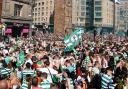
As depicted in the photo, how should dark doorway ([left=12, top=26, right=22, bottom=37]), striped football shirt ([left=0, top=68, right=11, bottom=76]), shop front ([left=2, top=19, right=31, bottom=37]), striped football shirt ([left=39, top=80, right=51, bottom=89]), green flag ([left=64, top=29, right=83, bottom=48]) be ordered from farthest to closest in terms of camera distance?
dark doorway ([left=12, top=26, right=22, bottom=37]) → shop front ([left=2, top=19, right=31, bottom=37]) → green flag ([left=64, top=29, right=83, bottom=48]) → striped football shirt ([left=0, top=68, right=11, bottom=76]) → striped football shirt ([left=39, top=80, right=51, bottom=89])

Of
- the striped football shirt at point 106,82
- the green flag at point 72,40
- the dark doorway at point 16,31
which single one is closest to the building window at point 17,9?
the dark doorway at point 16,31

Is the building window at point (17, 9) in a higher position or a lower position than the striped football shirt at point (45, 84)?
higher

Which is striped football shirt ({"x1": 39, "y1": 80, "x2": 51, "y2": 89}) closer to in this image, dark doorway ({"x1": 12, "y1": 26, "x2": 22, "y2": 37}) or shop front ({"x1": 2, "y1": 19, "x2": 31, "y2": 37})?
shop front ({"x1": 2, "y1": 19, "x2": 31, "y2": 37})

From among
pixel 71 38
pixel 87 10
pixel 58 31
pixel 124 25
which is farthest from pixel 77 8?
pixel 71 38

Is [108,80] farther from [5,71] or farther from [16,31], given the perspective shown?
[16,31]

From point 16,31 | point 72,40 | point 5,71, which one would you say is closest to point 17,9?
point 16,31

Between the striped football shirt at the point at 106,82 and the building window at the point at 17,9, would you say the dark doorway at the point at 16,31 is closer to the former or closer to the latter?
the building window at the point at 17,9

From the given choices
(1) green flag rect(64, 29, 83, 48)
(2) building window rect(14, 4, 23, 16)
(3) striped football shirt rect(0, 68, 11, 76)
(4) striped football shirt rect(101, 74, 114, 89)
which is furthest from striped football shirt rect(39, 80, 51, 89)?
(2) building window rect(14, 4, 23, 16)

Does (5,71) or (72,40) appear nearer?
(5,71)

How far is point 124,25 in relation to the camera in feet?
626

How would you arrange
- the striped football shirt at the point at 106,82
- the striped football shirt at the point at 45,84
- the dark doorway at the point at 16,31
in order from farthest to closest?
1. the dark doorway at the point at 16,31
2. the striped football shirt at the point at 106,82
3. the striped football shirt at the point at 45,84

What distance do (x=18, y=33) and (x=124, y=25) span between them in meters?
139

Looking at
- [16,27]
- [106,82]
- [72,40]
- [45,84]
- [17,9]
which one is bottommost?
[106,82]

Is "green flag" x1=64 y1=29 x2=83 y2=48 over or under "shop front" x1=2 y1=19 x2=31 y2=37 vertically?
under
